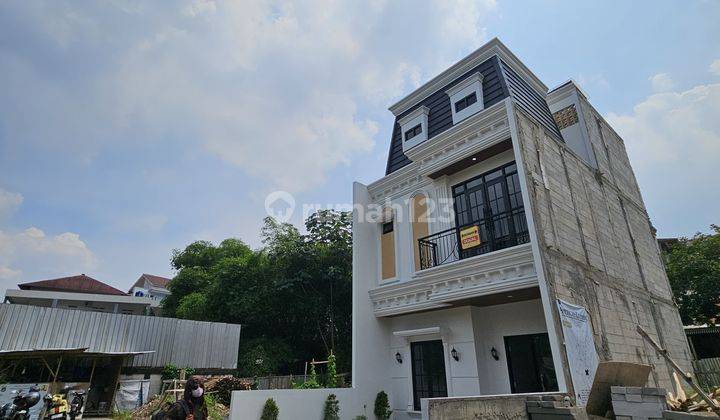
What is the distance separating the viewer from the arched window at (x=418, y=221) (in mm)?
8977

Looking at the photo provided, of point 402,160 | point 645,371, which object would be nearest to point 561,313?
point 645,371

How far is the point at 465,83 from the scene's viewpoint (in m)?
9.13

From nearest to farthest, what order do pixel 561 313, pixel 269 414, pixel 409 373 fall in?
pixel 561 313 < pixel 269 414 < pixel 409 373

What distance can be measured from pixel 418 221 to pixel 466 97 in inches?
129

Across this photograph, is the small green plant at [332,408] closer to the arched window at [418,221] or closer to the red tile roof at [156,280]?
the arched window at [418,221]

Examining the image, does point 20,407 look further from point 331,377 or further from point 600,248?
point 600,248

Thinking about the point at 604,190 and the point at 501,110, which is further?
the point at 604,190

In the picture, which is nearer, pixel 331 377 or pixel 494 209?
pixel 494 209

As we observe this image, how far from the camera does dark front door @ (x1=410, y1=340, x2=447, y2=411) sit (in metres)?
8.13

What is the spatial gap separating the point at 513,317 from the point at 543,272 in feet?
7.11

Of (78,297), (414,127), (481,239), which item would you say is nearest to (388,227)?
(414,127)

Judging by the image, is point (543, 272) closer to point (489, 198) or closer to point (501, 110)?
point (489, 198)

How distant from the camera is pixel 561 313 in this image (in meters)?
5.39

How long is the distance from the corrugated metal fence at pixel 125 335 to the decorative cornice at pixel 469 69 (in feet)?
33.1
